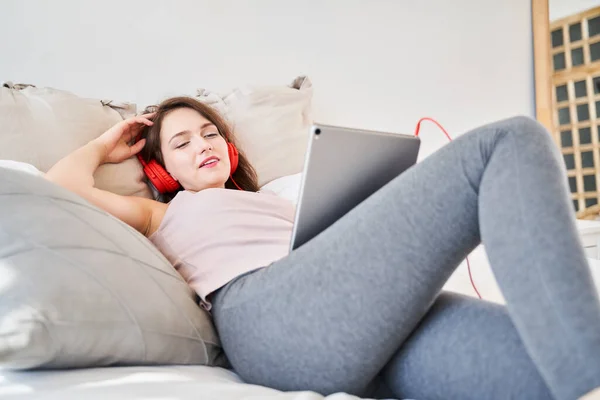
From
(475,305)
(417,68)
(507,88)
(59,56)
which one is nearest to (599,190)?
(507,88)

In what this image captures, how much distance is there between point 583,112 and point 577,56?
10.1 inches

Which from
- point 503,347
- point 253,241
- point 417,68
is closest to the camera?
point 503,347

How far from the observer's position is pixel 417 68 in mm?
2150

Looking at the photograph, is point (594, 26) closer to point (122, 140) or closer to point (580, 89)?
point (580, 89)

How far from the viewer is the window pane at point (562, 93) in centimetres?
240

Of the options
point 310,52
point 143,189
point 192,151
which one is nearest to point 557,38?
point 310,52

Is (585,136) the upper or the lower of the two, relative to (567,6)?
lower

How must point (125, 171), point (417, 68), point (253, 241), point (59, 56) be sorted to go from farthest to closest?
point (417, 68) → point (59, 56) → point (125, 171) → point (253, 241)

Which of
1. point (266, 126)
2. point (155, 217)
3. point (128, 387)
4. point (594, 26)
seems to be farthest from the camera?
point (594, 26)

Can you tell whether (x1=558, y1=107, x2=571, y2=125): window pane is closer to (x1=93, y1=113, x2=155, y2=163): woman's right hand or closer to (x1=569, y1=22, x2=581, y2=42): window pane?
(x1=569, y1=22, x2=581, y2=42): window pane

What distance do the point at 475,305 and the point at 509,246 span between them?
0.70ft

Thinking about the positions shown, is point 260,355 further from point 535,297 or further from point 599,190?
point 599,190

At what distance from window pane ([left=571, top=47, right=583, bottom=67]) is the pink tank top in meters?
1.89

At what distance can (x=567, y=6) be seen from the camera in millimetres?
2355
